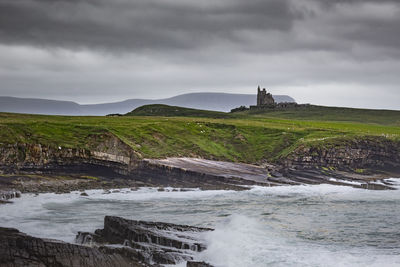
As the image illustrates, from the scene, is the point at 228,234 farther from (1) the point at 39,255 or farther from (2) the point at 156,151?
(2) the point at 156,151

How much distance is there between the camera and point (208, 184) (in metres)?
61.3

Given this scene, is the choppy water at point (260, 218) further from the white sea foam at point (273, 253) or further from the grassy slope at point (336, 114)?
the grassy slope at point (336, 114)

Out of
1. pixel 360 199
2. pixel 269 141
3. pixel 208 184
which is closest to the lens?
pixel 360 199

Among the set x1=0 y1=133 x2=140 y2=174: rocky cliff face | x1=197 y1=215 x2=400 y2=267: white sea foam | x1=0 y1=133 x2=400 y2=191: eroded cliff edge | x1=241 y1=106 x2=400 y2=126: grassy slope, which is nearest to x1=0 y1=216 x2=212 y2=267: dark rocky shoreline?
x1=197 y1=215 x2=400 y2=267: white sea foam

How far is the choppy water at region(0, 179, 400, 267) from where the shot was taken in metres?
29.6

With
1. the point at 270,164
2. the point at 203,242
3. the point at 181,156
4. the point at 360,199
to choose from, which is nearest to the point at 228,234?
the point at 203,242

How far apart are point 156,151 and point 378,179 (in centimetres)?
3400

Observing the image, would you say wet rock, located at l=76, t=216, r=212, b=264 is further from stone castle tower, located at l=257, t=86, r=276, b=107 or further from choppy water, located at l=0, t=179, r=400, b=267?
stone castle tower, located at l=257, t=86, r=276, b=107

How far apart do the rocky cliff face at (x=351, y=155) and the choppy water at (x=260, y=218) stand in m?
14.1

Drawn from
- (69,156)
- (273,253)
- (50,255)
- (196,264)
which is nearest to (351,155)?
(69,156)

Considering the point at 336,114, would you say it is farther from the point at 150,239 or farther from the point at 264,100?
the point at 150,239

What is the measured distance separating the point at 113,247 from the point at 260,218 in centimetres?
1698

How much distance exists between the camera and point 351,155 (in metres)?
77.9

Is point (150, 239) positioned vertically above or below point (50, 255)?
below
